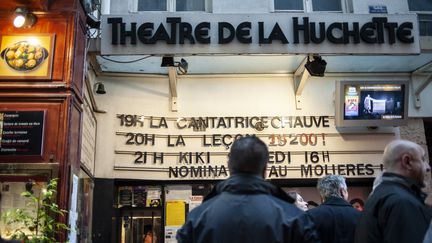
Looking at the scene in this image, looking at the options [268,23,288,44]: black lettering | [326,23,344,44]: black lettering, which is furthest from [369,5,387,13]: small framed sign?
[268,23,288,44]: black lettering

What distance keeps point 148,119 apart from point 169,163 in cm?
90

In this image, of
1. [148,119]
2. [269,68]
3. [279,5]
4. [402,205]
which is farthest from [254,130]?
[402,205]

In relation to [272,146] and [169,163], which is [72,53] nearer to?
[169,163]

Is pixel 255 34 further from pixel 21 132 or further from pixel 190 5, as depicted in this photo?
pixel 21 132

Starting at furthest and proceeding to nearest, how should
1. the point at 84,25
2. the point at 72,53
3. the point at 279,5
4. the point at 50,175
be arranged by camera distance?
the point at 279,5 → the point at 84,25 → the point at 72,53 → the point at 50,175

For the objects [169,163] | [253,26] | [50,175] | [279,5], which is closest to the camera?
[50,175]

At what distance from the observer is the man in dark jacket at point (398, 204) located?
2494 mm

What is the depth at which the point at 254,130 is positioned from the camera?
8.62m

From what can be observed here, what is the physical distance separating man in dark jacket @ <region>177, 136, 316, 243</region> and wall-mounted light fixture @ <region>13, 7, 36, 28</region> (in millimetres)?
4563

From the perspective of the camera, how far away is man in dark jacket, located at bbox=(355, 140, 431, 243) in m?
2.49

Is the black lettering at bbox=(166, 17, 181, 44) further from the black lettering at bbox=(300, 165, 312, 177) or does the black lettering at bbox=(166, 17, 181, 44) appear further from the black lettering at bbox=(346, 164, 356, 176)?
the black lettering at bbox=(346, 164, 356, 176)

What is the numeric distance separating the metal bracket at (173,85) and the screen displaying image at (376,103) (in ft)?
10.2

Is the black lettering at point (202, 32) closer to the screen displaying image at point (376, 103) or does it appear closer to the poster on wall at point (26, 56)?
the poster on wall at point (26, 56)

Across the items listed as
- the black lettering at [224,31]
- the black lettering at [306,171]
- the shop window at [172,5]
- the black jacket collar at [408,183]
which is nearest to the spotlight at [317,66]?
the black lettering at [224,31]
